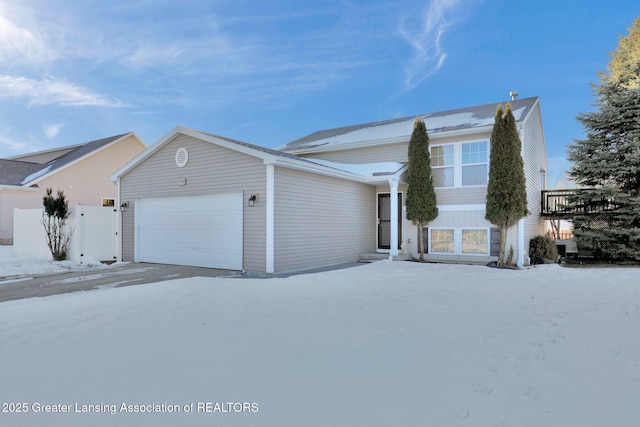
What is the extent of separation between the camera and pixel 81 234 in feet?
37.3

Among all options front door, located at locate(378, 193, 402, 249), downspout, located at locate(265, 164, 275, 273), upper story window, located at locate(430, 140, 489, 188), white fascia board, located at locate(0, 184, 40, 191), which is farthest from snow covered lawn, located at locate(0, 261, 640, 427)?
white fascia board, located at locate(0, 184, 40, 191)

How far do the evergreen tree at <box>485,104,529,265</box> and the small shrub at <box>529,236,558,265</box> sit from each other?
1663 mm

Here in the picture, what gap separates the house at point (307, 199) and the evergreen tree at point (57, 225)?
1576mm

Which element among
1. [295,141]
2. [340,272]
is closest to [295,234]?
[340,272]

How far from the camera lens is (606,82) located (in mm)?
12531

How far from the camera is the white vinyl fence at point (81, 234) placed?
1137 centimetres

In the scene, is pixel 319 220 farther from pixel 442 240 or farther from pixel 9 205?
pixel 9 205

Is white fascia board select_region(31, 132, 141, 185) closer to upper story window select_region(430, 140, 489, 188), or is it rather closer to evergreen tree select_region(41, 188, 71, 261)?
evergreen tree select_region(41, 188, 71, 261)

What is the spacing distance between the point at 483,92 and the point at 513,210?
10.8m

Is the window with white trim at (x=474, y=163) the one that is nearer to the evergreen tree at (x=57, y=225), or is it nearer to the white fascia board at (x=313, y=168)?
the white fascia board at (x=313, y=168)

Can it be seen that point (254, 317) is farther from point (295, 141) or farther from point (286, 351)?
point (295, 141)

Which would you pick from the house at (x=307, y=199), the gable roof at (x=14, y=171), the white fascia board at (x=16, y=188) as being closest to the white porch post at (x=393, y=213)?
the house at (x=307, y=199)

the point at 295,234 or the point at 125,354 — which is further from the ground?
the point at 295,234

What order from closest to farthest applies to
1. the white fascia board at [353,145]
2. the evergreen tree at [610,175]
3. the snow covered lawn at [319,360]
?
1. the snow covered lawn at [319,360]
2. the evergreen tree at [610,175]
3. the white fascia board at [353,145]
